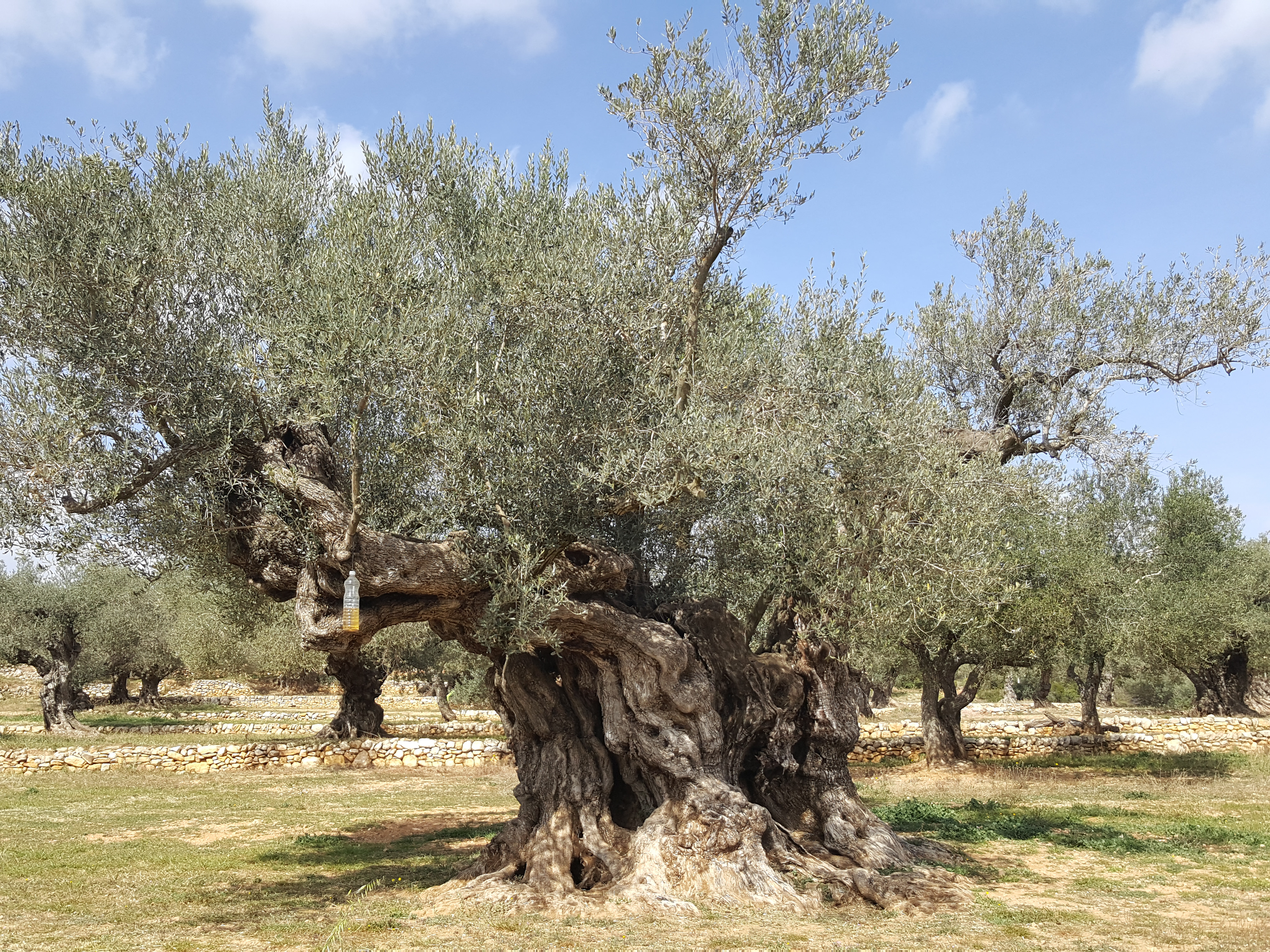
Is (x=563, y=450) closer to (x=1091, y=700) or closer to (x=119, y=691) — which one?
(x=1091, y=700)

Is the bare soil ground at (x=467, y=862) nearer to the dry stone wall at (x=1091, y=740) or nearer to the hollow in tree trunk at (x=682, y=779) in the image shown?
the hollow in tree trunk at (x=682, y=779)

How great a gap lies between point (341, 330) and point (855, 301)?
7.60 metres

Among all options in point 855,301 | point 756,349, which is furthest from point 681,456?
point 855,301

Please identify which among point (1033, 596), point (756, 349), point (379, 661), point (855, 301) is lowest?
point (379, 661)

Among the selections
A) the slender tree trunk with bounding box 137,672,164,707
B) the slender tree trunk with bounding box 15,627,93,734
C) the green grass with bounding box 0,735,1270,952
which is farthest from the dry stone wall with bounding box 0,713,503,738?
Result: the slender tree trunk with bounding box 137,672,164,707

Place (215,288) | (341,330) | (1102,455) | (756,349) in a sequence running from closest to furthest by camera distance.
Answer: (341,330) < (215,288) < (756,349) < (1102,455)

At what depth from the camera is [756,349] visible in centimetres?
1209

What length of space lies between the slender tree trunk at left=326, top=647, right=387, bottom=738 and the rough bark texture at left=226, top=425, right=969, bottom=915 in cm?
1779

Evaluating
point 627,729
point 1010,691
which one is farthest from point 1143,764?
point 1010,691

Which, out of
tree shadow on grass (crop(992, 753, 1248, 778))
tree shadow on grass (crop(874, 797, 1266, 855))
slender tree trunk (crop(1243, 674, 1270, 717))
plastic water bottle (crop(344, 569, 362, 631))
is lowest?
tree shadow on grass (crop(992, 753, 1248, 778))

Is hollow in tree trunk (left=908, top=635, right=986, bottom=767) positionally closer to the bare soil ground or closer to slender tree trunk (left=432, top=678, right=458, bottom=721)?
the bare soil ground

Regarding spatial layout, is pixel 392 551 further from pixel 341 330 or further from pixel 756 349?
pixel 756 349

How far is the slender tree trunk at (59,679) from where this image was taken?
3350cm

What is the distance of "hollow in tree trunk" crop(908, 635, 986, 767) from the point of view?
25.7 m
